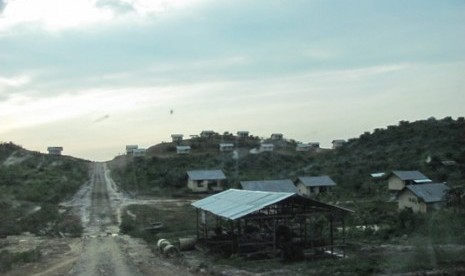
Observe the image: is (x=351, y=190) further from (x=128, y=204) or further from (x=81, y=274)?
(x=81, y=274)

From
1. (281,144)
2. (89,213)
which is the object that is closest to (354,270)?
(89,213)

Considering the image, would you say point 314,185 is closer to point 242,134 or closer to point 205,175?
point 205,175

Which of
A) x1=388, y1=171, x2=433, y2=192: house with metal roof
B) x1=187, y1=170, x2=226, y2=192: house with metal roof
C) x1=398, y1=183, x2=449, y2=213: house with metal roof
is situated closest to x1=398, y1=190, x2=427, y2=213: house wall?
x1=398, y1=183, x2=449, y2=213: house with metal roof

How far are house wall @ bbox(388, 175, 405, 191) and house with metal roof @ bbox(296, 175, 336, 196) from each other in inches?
246

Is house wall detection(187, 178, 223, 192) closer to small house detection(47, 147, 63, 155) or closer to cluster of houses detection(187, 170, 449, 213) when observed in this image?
cluster of houses detection(187, 170, 449, 213)

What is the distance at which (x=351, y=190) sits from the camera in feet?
207

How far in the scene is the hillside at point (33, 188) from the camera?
39453 mm

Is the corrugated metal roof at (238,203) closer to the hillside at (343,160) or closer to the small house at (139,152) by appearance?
the hillside at (343,160)

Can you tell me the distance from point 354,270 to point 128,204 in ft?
118

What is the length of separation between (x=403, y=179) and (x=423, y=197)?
1492cm

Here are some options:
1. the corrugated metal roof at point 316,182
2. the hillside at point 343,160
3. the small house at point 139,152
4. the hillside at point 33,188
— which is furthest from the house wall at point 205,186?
the small house at point 139,152

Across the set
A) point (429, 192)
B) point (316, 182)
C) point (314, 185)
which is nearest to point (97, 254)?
point (429, 192)

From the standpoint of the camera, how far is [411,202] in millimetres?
45031

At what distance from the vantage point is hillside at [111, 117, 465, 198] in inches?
2687
